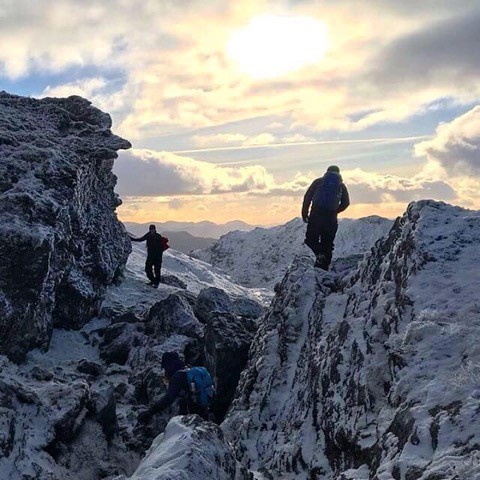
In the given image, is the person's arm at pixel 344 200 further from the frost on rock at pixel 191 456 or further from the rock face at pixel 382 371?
the frost on rock at pixel 191 456

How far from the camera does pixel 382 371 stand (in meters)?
10.4

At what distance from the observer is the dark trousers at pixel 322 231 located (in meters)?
18.7

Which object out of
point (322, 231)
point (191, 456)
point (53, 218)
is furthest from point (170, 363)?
point (53, 218)

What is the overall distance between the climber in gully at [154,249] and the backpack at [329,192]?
40.8 feet

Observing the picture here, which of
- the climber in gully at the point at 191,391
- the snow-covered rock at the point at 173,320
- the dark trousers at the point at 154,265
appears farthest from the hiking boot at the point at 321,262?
the dark trousers at the point at 154,265

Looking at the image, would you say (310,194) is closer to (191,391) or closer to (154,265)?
(191,391)

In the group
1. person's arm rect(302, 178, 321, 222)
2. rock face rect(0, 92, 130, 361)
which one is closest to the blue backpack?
person's arm rect(302, 178, 321, 222)

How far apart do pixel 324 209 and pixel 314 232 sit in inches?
37.0

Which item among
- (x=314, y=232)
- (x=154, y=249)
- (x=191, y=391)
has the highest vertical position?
(x=314, y=232)

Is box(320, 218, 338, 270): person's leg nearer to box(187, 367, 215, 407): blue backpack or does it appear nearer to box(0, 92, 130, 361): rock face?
box(187, 367, 215, 407): blue backpack

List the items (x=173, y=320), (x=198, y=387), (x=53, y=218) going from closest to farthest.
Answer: (x=198, y=387) < (x=53, y=218) < (x=173, y=320)

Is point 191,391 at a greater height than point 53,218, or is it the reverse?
point 53,218

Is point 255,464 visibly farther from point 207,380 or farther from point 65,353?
point 65,353

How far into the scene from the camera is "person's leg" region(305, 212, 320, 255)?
18.8m
